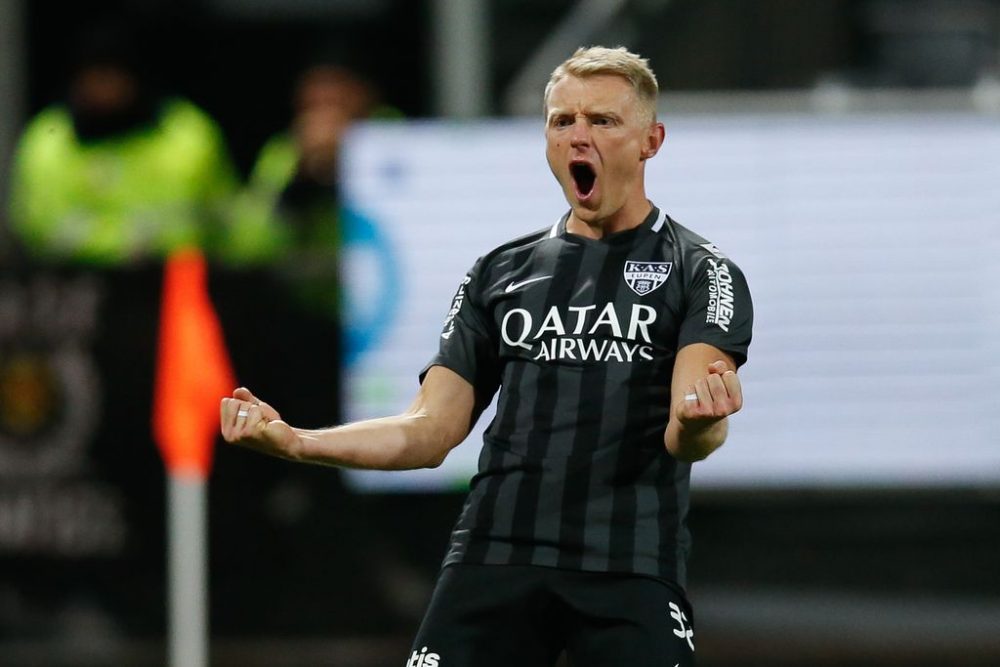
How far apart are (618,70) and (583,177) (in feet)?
0.84

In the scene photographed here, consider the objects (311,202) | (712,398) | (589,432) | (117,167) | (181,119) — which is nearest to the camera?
(712,398)

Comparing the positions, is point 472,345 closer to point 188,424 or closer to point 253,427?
point 253,427

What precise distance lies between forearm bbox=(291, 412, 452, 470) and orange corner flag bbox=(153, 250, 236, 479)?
3.61 meters

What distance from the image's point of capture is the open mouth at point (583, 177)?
4.47 metres

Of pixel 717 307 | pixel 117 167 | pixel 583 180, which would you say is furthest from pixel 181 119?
pixel 717 307

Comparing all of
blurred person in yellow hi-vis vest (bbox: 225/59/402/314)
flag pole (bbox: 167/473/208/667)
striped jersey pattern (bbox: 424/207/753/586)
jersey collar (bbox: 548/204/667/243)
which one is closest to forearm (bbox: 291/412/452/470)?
striped jersey pattern (bbox: 424/207/753/586)

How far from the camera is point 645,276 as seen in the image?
4.54 metres

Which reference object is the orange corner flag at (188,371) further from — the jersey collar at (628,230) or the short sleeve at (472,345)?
the jersey collar at (628,230)

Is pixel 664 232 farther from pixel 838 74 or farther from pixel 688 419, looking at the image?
pixel 838 74

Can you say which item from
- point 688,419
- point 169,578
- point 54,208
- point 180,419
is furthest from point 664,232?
point 54,208

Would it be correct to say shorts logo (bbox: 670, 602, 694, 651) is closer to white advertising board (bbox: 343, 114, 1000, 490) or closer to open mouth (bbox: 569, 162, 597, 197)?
open mouth (bbox: 569, 162, 597, 197)

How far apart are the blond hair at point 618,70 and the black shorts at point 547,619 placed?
3.50ft

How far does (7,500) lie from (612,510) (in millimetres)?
4627

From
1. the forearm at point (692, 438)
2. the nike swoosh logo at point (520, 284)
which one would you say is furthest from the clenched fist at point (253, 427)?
the forearm at point (692, 438)
